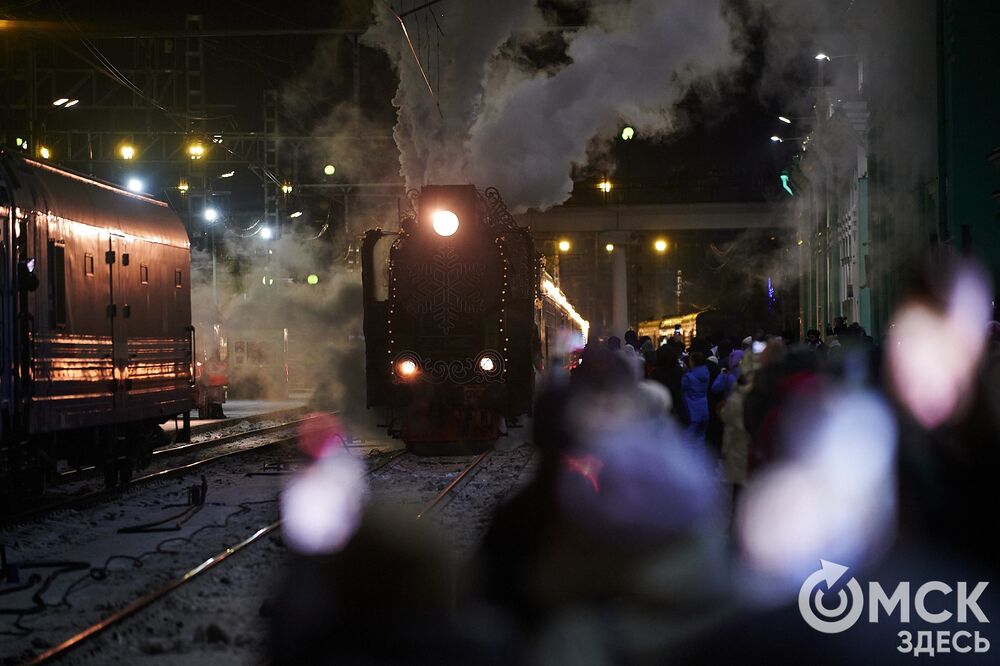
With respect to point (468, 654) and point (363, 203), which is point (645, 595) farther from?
point (363, 203)

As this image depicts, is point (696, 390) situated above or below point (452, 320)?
below

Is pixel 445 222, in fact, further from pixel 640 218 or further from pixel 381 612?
pixel 640 218

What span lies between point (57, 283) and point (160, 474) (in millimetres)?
4202

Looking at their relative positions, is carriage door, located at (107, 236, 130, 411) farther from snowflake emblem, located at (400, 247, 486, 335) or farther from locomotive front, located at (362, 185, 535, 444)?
snowflake emblem, located at (400, 247, 486, 335)

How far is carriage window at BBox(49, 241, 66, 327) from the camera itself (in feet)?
39.0

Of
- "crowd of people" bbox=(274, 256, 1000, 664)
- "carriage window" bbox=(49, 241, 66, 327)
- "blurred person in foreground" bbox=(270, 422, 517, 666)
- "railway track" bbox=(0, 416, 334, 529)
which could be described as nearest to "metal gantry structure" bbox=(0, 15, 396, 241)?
"railway track" bbox=(0, 416, 334, 529)

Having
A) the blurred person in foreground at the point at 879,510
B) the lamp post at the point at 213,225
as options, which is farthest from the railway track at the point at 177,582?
the lamp post at the point at 213,225

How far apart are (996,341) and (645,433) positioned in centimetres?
447

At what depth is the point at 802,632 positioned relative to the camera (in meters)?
→ 7.05

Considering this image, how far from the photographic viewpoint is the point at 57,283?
1202 centimetres


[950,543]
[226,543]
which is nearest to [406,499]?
[226,543]

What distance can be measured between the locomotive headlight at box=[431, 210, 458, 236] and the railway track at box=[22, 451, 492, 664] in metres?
3.53

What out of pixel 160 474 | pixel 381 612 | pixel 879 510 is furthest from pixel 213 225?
pixel 381 612

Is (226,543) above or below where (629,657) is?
below
